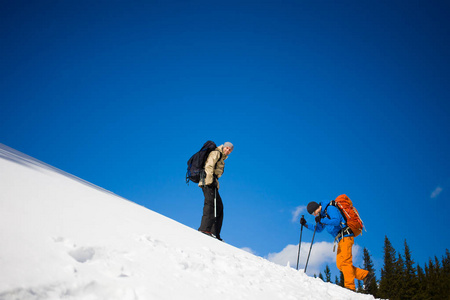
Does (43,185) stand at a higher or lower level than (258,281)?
higher

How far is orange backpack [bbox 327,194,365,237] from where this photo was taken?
6.54 metres

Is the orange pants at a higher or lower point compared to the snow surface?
higher

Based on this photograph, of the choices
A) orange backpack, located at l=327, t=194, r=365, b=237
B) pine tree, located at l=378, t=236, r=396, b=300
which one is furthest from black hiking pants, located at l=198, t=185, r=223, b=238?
pine tree, located at l=378, t=236, r=396, b=300

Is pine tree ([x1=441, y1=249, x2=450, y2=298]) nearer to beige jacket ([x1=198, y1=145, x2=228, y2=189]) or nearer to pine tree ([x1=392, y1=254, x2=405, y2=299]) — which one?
pine tree ([x1=392, y1=254, x2=405, y2=299])

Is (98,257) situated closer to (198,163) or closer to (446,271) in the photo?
(198,163)

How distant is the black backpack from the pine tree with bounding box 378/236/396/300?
53.3 metres

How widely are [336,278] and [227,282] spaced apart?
8335cm

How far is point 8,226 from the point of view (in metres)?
2.23

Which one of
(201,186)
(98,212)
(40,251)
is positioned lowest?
(40,251)

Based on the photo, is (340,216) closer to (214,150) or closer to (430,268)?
(214,150)

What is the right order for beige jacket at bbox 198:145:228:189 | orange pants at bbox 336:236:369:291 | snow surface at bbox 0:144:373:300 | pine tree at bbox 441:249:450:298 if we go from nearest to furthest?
snow surface at bbox 0:144:373:300
orange pants at bbox 336:236:369:291
beige jacket at bbox 198:145:228:189
pine tree at bbox 441:249:450:298

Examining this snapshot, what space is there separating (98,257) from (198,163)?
13.5 feet

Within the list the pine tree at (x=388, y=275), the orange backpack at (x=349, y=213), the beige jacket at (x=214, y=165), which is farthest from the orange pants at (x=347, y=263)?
the pine tree at (x=388, y=275)

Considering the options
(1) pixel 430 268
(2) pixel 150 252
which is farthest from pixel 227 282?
(1) pixel 430 268
